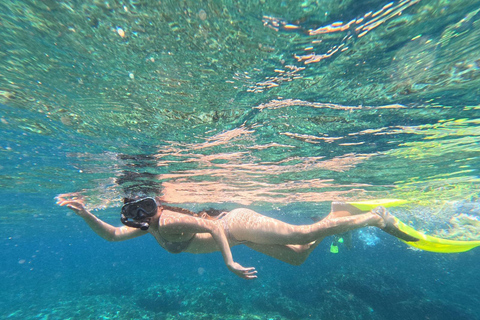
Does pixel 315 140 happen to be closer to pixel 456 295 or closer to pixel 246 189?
pixel 246 189

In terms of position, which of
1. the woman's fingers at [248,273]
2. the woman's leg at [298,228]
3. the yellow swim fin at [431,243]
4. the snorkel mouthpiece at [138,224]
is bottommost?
the yellow swim fin at [431,243]

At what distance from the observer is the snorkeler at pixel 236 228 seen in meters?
5.19

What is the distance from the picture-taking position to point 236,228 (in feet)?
20.4

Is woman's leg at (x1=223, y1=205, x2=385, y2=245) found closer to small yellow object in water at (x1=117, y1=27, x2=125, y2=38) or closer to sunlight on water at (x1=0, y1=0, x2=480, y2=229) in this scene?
sunlight on water at (x1=0, y1=0, x2=480, y2=229)

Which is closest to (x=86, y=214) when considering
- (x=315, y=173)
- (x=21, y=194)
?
(x=315, y=173)

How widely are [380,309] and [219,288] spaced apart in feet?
48.6

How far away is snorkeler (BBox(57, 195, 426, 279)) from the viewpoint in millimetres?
5188

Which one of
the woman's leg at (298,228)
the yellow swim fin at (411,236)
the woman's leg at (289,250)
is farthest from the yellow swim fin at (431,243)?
the woman's leg at (289,250)

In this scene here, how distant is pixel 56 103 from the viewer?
6496 mm

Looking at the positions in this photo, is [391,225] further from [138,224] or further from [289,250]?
[138,224]

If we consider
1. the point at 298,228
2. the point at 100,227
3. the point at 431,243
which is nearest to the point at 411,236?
the point at 431,243

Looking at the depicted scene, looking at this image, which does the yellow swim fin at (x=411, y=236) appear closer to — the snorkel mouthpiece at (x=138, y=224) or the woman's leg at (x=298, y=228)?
the woman's leg at (x=298, y=228)

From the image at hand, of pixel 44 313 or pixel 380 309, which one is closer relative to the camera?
pixel 380 309

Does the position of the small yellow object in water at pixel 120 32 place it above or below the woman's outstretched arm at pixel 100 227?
above
